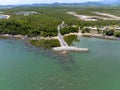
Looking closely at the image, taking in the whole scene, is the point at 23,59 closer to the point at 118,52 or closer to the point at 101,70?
the point at 101,70

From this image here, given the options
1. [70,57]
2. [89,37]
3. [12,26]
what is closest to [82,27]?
[89,37]

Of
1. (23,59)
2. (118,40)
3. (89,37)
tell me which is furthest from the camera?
(89,37)

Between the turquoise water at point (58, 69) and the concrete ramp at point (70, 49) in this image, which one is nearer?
the turquoise water at point (58, 69)

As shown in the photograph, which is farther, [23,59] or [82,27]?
[82,27]

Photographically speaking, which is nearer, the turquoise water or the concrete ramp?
the turquoise water

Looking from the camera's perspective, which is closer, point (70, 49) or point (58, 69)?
point (58, 69)

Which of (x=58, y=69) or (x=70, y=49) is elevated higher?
(x=58, y=69)

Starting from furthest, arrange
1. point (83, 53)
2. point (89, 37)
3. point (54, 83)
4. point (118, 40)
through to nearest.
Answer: point (89, 37)
point (118, 40)
point (83, 53)
point (54, 83)

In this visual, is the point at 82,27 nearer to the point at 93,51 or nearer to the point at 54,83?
the point at 93,51
